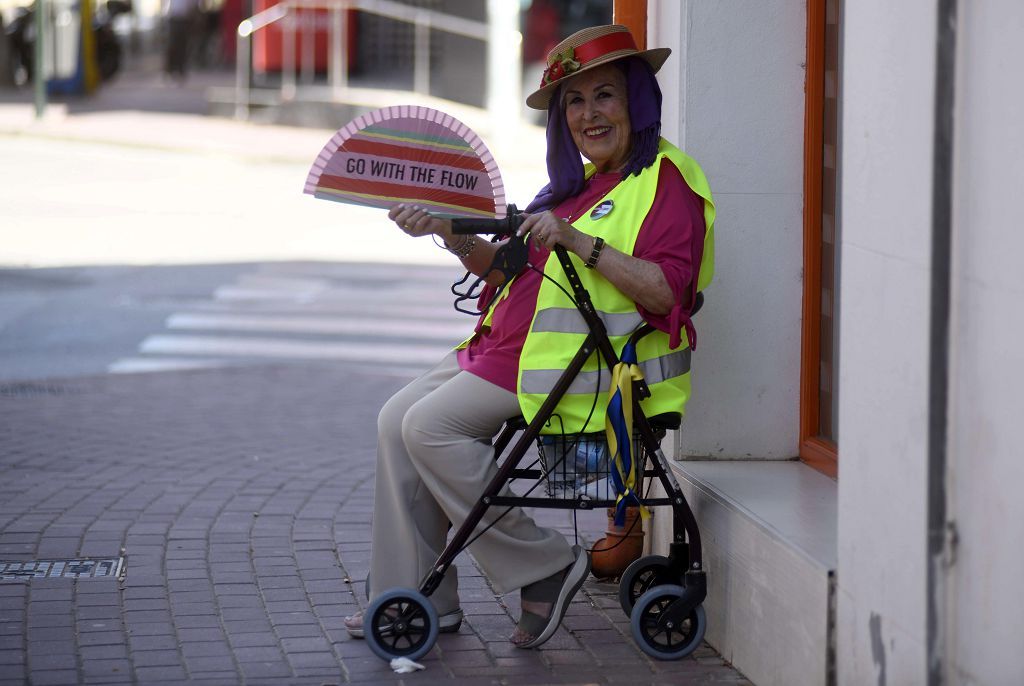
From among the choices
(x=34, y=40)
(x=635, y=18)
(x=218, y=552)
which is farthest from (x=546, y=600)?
(x=34, y=40)

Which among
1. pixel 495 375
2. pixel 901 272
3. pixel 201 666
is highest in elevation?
pixel 901 272

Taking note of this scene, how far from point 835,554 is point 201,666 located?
1.84 m

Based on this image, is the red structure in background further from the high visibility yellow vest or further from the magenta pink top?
the high visibility yellow vest

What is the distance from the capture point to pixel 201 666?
452 centimetres

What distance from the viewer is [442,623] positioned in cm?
489

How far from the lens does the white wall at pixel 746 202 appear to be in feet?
16.6

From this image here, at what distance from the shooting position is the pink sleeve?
4379 mm

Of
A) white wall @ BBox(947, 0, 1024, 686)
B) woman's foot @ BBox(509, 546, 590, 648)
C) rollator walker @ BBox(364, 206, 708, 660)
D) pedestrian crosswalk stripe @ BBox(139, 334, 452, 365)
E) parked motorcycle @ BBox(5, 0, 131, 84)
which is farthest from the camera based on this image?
parked motorcycle @ BBox(5, 0, 131, 84)

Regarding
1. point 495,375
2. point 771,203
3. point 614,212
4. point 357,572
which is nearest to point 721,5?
point 771,203

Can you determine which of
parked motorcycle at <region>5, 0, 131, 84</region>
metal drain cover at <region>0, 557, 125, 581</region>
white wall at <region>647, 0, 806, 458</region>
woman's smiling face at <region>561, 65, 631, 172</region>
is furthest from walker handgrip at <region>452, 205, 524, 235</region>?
parked motorcycle at <region>5, 0, 131, 84</region>

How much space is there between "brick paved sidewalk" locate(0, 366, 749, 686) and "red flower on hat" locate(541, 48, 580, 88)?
172 centimetres

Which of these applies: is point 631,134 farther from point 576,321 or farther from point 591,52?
point 576,321

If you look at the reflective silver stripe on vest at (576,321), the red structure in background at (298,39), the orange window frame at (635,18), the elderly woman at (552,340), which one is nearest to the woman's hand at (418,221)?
the elderly woman at (552,340)

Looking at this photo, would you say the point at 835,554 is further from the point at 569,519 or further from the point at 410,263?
the point at 410,263
